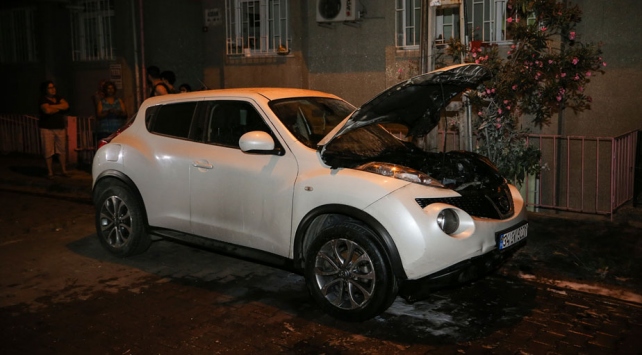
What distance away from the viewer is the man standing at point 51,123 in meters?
12.2

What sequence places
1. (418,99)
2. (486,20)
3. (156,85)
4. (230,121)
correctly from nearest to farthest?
(418,99) < (230,121) < (486,20) < (156,85)

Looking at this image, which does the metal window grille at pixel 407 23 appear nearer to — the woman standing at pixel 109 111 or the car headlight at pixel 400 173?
the woman standing at pixel 109 111

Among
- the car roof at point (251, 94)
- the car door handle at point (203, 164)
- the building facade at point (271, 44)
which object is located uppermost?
the building facade at point (271, 44)

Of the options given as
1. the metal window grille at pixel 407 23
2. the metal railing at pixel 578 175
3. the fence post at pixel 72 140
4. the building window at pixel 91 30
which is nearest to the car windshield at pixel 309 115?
the metal railing at pixel 578 175

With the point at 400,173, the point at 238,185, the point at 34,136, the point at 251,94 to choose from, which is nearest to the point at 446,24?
the point at 251,94

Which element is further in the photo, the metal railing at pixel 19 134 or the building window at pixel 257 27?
the metal railing at pixel 19 134

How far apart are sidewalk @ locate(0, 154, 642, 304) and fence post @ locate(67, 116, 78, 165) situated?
364 inches

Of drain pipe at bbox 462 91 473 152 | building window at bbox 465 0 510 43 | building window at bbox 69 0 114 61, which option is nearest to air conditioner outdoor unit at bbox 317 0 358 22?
building window at bbox 465 0 510 43

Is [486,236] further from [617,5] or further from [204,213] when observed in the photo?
[617,5]

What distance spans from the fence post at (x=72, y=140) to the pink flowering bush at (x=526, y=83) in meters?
8.45

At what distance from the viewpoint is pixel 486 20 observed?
10070 millimetres

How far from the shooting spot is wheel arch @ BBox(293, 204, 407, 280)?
5.07 meters

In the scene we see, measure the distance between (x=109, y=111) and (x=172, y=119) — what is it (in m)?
5.48

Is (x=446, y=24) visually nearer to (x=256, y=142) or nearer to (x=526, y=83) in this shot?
(x=526, y=83)
